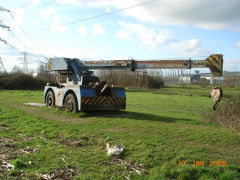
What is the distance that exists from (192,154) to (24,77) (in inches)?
1718

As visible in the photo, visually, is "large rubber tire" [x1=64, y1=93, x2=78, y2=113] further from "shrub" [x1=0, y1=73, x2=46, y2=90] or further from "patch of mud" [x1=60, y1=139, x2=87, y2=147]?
"shrub" [x1=0, y1=73, x2=46, y2=90]

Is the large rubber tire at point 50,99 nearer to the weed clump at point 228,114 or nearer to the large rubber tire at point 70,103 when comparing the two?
the large rubber tire at point 70,103

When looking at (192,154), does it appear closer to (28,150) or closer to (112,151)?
(112,151)

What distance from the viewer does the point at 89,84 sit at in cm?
1375

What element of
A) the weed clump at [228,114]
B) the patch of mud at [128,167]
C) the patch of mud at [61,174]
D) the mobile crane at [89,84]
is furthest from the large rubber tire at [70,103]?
the patch of mud at [61,174]

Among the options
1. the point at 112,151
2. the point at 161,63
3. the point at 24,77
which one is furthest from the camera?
the point at 24,77

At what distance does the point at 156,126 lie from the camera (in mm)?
10289

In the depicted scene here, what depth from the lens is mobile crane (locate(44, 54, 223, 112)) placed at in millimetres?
11552

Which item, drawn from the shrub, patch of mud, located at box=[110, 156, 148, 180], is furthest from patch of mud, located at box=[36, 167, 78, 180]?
the shrub

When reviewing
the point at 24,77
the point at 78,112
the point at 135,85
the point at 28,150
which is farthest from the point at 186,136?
the point at 135,85

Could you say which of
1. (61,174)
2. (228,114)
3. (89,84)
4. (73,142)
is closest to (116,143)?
(73,142)

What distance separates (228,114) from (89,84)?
22.9ft

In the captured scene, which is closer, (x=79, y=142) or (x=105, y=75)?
(x=79, y=142)

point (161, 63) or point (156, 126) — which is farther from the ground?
point (161, 63)
